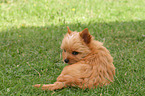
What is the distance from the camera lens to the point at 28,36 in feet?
20.6

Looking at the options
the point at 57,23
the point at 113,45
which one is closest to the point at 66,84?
the point at 113,45

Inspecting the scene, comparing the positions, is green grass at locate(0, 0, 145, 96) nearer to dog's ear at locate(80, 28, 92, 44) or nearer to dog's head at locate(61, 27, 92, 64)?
dog's head at locate(61, 27, 92, 64)

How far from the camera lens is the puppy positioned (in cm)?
321

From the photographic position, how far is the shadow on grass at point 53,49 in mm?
4211

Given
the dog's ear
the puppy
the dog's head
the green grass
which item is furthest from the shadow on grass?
the dog's ear

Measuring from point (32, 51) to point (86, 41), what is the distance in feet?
7.24

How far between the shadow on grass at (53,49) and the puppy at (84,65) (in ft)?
1.49

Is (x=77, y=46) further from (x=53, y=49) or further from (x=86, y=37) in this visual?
(x=53, y=49)

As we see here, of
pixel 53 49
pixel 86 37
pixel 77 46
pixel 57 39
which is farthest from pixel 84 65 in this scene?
pixel 57 39

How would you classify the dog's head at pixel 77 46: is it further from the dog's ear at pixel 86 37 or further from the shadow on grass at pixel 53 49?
the shadow on grass at pixel 53 49

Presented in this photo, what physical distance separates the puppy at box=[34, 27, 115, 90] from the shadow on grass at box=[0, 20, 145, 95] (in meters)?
0.46

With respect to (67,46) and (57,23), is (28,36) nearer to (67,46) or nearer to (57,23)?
(57,23)

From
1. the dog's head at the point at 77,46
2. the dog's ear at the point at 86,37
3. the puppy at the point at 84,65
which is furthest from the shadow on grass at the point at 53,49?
the dog's ear at the point at 86,37

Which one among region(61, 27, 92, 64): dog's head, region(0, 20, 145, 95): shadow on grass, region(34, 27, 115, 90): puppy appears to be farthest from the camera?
region(0, 20, 145, 95): shadow on grass
